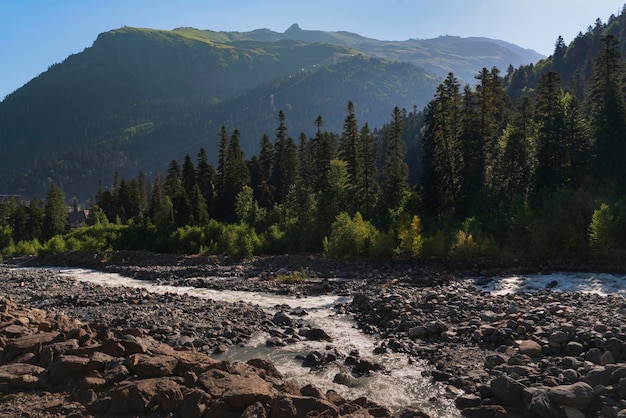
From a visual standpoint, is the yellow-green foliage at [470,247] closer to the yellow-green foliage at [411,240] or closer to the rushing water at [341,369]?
the yellow-green foliage at [411,240]

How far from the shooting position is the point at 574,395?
395 inches

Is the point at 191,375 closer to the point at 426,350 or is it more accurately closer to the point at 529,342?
the point at 426,350

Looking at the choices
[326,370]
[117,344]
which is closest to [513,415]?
[326,370]

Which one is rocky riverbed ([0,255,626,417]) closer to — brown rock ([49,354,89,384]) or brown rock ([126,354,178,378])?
brown rock ([126,354,178,378])

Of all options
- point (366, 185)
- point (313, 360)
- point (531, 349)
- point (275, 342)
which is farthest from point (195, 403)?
point (366, 185)

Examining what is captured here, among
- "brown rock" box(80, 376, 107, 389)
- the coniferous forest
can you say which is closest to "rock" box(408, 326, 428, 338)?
"brown rock" box(80, 376, 107, 389)

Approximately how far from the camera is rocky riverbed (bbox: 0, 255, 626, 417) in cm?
1081

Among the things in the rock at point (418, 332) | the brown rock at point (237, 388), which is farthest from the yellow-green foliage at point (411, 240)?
the brown rock at point (237, 388)

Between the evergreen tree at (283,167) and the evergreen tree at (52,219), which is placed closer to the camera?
the evergreen tree at (283,167)

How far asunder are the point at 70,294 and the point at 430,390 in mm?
24288

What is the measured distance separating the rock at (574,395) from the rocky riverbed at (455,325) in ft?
0.07

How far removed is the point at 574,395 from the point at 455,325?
7.49m

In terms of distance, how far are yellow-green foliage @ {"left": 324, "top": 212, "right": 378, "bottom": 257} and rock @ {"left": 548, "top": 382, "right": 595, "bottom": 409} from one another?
88.0 ft

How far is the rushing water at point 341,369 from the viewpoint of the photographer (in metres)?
11.7
